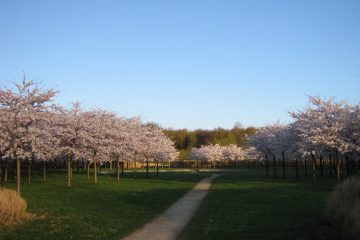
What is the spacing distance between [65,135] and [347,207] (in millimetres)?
26779

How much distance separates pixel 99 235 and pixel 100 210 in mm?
5808

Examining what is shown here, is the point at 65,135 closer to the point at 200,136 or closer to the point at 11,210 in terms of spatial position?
the point at 11,210

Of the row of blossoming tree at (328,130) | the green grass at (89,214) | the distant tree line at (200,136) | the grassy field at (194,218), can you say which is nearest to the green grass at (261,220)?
the grassy field at (194,218)

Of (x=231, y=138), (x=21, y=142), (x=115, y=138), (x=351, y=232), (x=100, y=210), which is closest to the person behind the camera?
(x=351, y=232)

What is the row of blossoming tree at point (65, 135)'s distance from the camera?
81.5ft

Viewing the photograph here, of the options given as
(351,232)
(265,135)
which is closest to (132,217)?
(351,232)

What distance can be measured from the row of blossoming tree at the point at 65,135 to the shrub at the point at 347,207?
16.9 metres

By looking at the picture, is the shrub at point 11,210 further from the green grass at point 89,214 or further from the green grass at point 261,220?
the green grass at point 261,220

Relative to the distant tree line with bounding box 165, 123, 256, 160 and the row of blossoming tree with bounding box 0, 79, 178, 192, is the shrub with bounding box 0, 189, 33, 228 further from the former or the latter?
the distant tree line with bounding box 165, 123, 256, 160

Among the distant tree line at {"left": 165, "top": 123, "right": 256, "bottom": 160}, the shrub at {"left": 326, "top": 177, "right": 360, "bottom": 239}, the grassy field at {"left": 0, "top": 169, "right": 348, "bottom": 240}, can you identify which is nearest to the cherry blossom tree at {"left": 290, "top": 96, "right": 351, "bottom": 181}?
the grassy field at {"left": 0, "top": 169, "right": 348, "bottom": 240}

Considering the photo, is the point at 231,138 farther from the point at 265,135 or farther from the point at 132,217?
the point at 132,217

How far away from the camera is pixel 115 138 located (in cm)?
4125

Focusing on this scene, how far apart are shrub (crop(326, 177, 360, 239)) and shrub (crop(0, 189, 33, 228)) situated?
11.6 m

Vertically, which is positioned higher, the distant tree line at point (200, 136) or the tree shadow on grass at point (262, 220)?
the distant tree line at point (200, 136)
